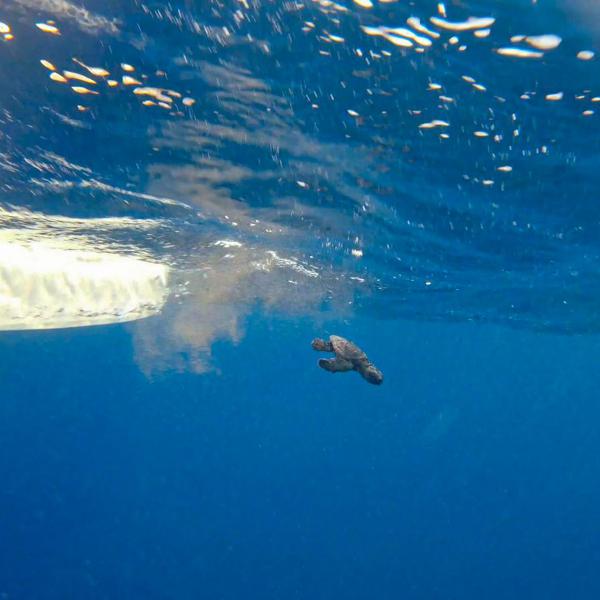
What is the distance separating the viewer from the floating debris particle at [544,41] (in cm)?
768

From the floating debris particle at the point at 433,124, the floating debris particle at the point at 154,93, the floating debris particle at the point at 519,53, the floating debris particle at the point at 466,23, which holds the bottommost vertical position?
the floating debris particle at the point at 433,124

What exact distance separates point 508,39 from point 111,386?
90353 millimetres

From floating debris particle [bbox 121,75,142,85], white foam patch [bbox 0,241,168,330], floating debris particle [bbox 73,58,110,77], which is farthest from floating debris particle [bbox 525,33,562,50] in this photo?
white foam patch [bbox 0,241,168,330]

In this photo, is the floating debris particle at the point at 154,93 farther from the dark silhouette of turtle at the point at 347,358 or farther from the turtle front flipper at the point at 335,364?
the turtle front flipper at the point at 335,364

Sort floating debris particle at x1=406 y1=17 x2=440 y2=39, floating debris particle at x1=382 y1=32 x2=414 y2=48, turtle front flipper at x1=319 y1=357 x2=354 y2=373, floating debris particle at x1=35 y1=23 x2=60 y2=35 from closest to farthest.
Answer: turtle front flipper at x1=319 y1=357 x2=354 y2=373 < floating debris particle at x1=406 y1=17 x2=440 y2=39 < floating debris particle at x1=35 y1=23 x2=60 y2=35 < floating debris particle at x1=382 y1=32 x2=414 y2=48

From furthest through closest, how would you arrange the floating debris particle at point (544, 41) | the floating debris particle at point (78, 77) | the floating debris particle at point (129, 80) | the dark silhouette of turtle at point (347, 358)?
1. the floating debris particle at point (129, 80)
2. the floating debris particle at point (78, 77)
3. the floating debris particle at point (544, 41)
4. the dark silhouette of turtle at point (347, 358)

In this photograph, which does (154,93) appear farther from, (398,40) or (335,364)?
(335,364)

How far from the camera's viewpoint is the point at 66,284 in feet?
73.1

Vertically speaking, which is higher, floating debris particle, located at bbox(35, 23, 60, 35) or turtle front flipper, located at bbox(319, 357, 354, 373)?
floating debris particle, located at bbox(35, 23, 60, 35)

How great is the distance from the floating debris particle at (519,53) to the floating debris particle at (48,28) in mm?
6669

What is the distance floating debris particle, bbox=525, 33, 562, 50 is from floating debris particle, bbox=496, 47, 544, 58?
13cm

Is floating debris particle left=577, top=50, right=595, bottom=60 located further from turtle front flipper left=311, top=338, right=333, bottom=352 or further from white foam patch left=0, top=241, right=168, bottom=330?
white foam patch left=0, top=241, right=168, bottom=330

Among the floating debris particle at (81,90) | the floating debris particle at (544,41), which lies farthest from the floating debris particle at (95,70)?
the floating debris particle at (544,41)

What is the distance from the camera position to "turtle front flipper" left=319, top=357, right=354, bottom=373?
6.57 meters
